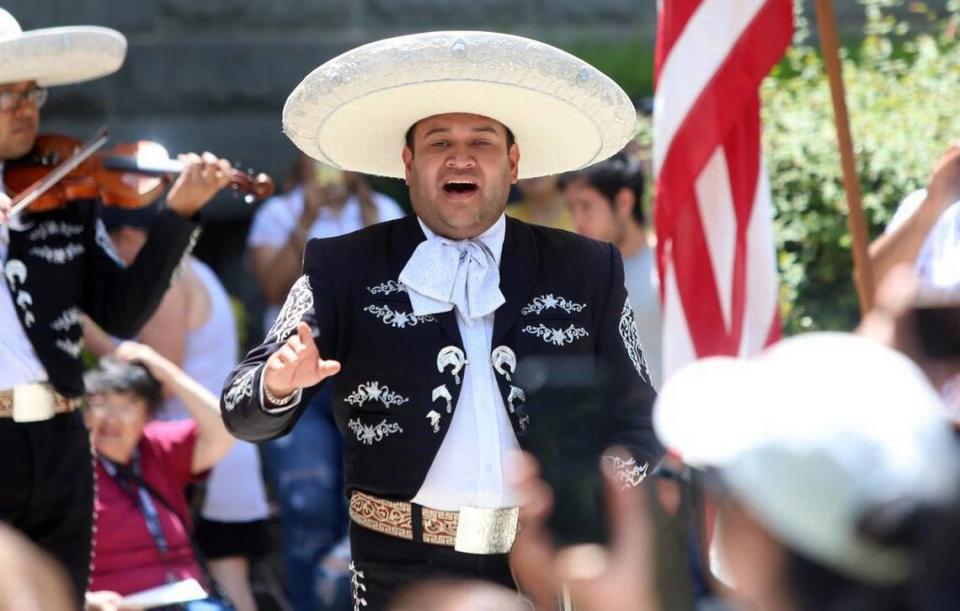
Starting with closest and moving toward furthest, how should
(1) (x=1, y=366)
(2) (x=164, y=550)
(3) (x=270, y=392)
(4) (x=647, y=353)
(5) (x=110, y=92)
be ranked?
(3) (x=270, y=392) < (1) (x=1, y=366) < (2) (x=164, y=550) < (4) (x=647, y=353) < (5) (x=110, y=92)

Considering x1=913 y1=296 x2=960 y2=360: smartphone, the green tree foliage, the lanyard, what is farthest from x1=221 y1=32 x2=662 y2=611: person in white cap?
the green tree foliage

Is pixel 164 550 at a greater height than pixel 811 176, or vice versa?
pixel 811 176

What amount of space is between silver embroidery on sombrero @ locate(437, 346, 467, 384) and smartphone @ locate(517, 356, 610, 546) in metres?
1.57

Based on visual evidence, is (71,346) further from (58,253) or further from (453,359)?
(453,359)

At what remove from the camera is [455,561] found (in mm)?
4402

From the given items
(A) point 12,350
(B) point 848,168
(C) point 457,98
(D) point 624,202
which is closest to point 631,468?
(C) point 457,98

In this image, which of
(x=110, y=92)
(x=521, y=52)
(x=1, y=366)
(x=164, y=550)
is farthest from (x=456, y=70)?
(x=110, y=92)

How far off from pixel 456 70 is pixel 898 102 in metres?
4.42

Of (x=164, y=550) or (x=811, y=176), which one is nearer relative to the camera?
(x=164, y=550)

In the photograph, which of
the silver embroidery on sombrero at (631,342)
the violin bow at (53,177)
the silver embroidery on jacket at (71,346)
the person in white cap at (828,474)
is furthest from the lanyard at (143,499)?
the person in white cap at (828,474)

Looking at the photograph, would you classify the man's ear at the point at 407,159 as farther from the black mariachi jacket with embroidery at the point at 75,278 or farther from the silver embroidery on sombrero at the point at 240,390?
the black mariachi jacket with embroidery at the point at 75,278

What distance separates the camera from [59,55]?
5.72 m

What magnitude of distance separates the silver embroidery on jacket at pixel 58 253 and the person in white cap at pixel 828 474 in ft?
11.6

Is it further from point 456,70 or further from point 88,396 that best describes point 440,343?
point 88,396
